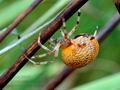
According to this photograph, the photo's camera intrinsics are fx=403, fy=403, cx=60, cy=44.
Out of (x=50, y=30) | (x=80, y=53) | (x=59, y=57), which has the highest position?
(x=50, y=30)

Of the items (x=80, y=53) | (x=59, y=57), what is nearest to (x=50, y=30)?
(x=80, y=53)

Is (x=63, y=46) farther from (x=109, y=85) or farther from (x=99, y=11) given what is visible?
(x=99, y=11)

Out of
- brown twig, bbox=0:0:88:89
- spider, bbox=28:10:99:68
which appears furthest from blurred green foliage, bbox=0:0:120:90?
brown twig, bbox=0:0:88:89

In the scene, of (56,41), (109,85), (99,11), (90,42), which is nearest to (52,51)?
(56,41)

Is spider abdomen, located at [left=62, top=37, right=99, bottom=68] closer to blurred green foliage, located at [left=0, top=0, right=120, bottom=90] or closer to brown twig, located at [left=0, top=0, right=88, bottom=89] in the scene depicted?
brown twig, located at [left=0, top=0, right=88, bottom=89]

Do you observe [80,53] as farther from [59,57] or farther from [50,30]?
[59,57]

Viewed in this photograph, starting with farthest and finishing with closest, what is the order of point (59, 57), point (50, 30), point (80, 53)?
1. point (59, 57)
2. point (80, 53)
3. point (50, 30)

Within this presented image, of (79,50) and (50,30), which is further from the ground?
(50,30)

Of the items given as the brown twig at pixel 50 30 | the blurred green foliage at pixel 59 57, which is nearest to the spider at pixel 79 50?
the brown twig at pixel 50 30

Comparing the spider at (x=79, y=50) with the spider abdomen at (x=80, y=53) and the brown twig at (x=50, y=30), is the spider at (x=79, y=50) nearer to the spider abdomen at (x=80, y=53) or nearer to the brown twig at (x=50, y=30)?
the spider abdomen at (x=80, y=53)
